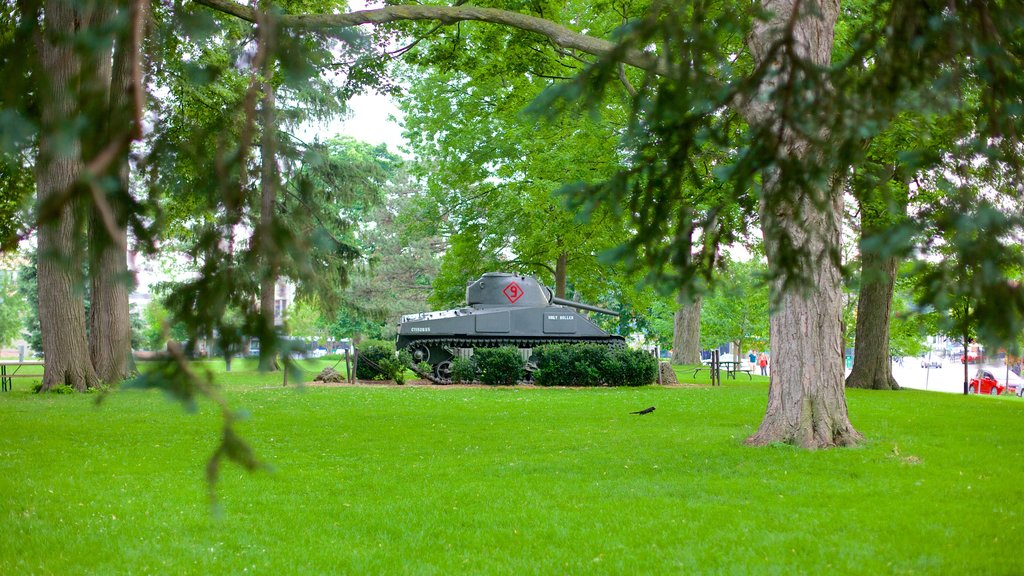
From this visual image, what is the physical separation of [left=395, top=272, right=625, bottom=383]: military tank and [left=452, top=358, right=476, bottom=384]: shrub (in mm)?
847

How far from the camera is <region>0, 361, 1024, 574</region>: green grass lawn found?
17.6 ft

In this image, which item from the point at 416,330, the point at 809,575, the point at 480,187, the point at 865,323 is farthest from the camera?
the point at 480,187

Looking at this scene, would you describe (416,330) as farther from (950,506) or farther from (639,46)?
(639,46)

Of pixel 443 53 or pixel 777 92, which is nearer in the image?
pixel 777 92

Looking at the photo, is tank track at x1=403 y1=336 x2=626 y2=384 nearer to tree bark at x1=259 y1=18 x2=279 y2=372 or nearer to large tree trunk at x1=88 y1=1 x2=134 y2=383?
tree bark at x1=259 y1=18 x2=279 y2=372

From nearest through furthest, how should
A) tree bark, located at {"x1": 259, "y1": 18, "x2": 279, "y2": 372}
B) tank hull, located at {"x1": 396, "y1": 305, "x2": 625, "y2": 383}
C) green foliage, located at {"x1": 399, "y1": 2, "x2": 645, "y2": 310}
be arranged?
tree bark, located at {"x1": 259, "y1": 18, "x2": 279, "y2": 372} < green foliage, located at {"x1": 399, "y1": 2, "x2": 645, "y2": 310} < tank hull, located at {"x1": 396, "y1": 305, "x2": 625, "y2": 383}

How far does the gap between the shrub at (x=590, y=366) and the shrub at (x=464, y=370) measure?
1.47 meters

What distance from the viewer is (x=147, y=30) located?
3346mm

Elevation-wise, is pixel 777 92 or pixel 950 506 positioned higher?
pixel 777 92

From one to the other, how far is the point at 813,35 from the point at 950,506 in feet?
16.3

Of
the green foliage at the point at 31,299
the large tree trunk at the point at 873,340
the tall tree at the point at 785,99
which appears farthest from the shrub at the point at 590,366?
the green foliage at the point at 31,299

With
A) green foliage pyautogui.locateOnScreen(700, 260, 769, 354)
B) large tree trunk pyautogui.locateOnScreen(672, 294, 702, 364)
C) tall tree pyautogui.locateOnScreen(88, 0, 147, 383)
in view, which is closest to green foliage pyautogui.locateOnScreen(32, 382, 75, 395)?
tall tree pyautogui.locateOnScreen(88, 0, 147, 383)

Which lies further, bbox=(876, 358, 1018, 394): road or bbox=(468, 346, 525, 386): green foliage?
bbox=(876, 358, 1018, 394): road

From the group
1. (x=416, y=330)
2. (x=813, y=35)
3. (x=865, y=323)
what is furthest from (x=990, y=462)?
(x=416, y=330)
